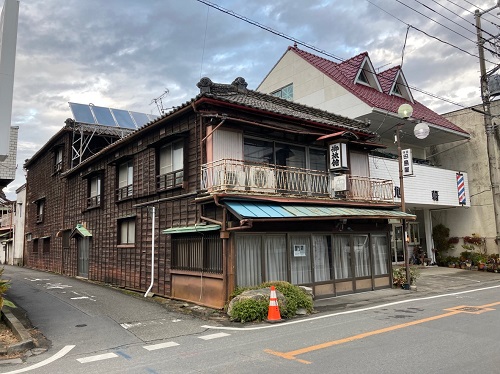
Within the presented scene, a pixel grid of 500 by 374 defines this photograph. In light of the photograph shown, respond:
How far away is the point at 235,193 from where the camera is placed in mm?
10828

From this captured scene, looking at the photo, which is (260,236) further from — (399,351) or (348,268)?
(399,351)

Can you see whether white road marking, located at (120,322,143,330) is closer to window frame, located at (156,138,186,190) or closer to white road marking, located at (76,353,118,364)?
white road marking, located at (76,353,118,364)

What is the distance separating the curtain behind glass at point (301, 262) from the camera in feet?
40.3

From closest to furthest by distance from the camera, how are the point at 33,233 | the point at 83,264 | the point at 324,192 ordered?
the point at 324,192 → the point at 83,264 → the point at 33,233

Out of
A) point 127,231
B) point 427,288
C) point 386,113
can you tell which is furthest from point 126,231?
point 386,113

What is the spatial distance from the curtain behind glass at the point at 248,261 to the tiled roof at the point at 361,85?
1137 cm

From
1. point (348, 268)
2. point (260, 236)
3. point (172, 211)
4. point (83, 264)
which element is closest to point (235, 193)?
point (260, 236)

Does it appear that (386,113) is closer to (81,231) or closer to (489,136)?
(489,136)

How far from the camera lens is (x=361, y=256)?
568 inches

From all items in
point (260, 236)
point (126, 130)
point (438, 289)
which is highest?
point (126, 130)

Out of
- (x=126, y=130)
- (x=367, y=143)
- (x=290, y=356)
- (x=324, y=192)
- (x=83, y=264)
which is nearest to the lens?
(x=290, y=356)

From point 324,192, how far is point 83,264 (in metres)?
14.0

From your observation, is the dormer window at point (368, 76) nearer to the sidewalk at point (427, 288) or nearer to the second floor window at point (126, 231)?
the sidewalk at point (427, 288)

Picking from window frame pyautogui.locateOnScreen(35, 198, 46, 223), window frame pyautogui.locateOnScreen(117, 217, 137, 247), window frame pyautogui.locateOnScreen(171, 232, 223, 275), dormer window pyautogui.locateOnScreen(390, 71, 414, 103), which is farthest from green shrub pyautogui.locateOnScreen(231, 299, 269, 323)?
window frame pyautogui.locateOnScreen(35, 198, 46, 223)
